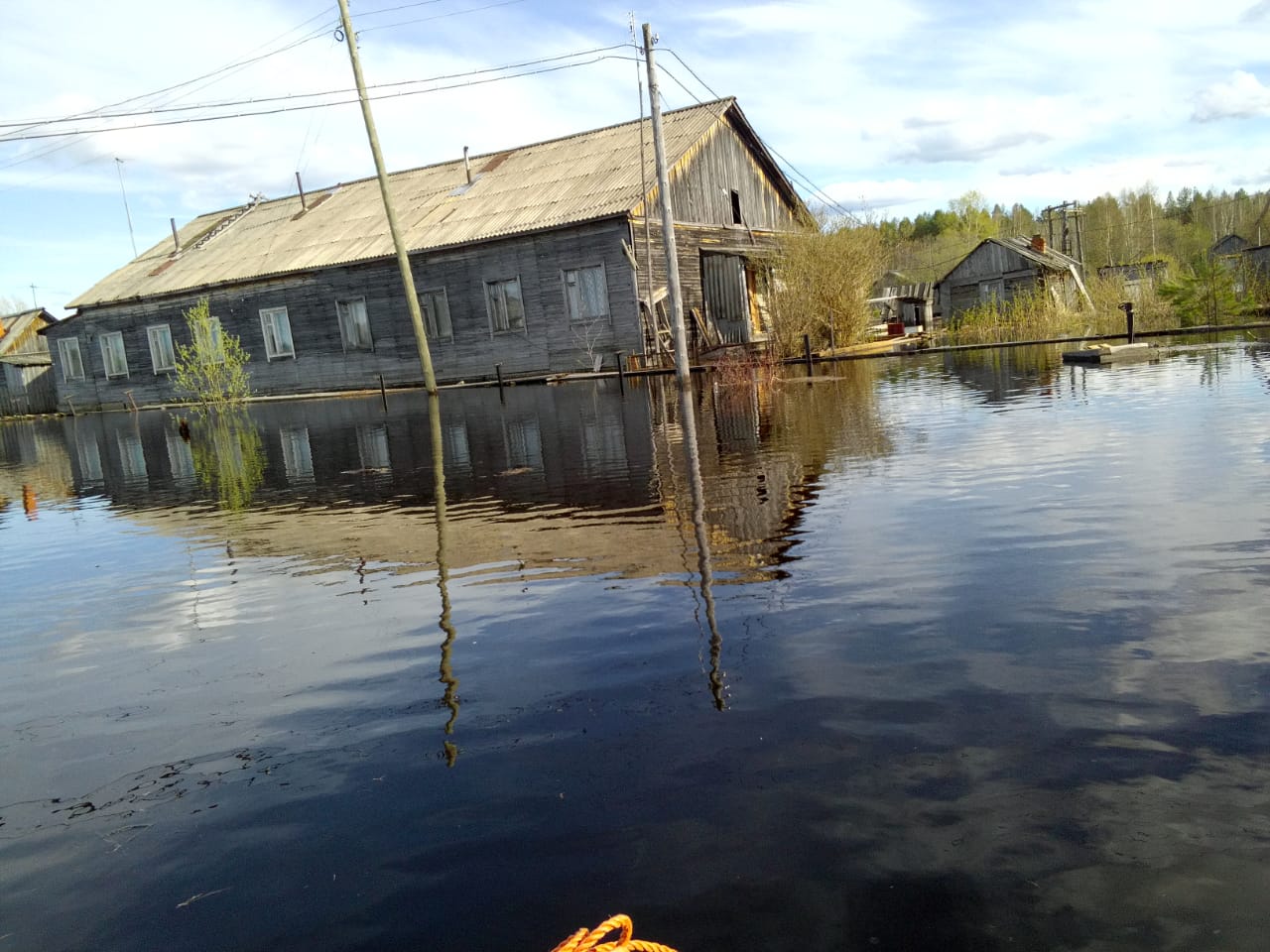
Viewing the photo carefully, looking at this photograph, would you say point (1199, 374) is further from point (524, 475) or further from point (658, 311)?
point (658, 311)

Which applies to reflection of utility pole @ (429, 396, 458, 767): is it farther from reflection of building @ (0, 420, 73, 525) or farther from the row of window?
the row of window

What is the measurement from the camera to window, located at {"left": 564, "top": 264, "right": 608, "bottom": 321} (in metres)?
28.0

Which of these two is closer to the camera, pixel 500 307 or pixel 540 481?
pixel 540 481

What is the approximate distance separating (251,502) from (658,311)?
61.0 ft

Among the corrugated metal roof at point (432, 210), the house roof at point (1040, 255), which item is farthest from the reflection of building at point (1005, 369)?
the house roof at point (1040, 255)

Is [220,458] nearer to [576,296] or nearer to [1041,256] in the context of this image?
[576,296]

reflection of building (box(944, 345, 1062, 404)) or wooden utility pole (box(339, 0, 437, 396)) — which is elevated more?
wooden utility pole (box(339, 0, 437, 396))

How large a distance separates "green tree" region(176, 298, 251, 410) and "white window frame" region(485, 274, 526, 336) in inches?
300

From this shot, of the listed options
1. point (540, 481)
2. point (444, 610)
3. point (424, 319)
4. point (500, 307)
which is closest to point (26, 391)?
point (424, 319)

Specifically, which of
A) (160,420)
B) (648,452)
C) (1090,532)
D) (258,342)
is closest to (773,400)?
(648,452)

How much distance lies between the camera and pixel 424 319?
3203cm

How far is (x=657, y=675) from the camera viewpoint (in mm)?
4434

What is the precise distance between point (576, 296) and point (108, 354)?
24.0 metres

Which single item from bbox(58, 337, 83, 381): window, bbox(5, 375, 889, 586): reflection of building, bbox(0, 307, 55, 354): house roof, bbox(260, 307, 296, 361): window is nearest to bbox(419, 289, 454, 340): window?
bbox(260, 307, 296, 361): window
